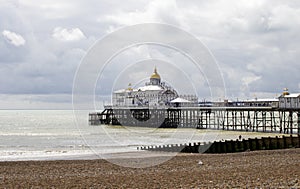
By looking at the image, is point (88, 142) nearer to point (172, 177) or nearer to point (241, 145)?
point (241, 145)

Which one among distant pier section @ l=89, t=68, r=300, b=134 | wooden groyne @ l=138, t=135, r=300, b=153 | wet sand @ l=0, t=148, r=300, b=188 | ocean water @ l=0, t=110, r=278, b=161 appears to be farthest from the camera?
distant pier section @ l=89, t=68, r=300, b=134

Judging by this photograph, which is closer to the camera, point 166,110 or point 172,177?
point 172,177

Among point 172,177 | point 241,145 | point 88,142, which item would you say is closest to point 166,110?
point 88,142

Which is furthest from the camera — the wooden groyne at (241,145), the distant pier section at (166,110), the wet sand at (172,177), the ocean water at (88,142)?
the distant pier section at (166,110)

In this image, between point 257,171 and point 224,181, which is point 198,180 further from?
point 257,171

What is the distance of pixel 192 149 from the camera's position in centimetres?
2383

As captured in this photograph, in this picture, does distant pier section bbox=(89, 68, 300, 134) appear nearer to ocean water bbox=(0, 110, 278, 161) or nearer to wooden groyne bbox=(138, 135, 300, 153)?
ocean water bbox=(0, 110, 278, 161)

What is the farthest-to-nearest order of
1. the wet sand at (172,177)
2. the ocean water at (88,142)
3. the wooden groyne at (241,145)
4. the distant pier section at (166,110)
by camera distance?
1. the distant pier section at (166,110)
2. the ocean water at (88,142)
3. the wooden groyne at (241,145)
4. the wet sand at (172,177)

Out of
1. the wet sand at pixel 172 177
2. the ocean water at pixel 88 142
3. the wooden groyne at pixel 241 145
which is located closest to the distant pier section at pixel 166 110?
the ocean water at pixel 88 142

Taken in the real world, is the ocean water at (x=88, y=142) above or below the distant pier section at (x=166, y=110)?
below

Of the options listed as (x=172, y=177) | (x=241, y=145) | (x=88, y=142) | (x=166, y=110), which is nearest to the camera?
(x=172, y=177)

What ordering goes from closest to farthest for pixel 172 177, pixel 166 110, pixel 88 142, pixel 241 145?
pixel 172 177 < pixel 241 145 < pixel 88 142 < pixel 166 110

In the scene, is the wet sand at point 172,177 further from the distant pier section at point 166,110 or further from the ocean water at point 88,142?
the distant pier section at point 166,110

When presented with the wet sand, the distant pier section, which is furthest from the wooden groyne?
the distant pier section
